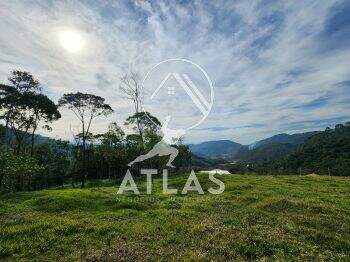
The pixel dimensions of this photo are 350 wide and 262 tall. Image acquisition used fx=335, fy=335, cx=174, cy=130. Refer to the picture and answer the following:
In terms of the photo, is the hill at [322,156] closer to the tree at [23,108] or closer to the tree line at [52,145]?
the tree line at [52,145]

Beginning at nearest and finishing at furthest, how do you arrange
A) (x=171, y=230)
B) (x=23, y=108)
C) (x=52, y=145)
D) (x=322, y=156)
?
(x=171, y=230) → (x=23, y=108) → (x=52, y=145) → (x=322, y=156)

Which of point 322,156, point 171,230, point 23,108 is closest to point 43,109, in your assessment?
point 23,108

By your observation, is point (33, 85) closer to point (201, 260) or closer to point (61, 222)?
point (61, 222)

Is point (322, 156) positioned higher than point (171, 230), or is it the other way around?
point (322, 156)

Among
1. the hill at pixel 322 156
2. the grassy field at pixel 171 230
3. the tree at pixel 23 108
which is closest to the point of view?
the grassy field at pixel 171 230

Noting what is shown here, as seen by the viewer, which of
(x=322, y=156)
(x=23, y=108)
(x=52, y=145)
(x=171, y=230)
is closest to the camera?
(x=171, y=230)

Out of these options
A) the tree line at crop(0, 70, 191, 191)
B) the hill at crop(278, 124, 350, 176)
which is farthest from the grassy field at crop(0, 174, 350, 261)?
the hill at crop(278, 124, 350, 176)

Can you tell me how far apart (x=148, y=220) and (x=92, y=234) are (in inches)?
186

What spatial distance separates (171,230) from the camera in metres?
19.2

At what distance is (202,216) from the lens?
23031 millimetres

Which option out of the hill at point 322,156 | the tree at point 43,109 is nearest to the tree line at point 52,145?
the tree at point 43,109

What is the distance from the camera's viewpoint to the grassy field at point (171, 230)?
15.1m

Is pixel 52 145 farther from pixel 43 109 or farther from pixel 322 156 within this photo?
pixel 322 156

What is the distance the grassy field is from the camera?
1506cm
